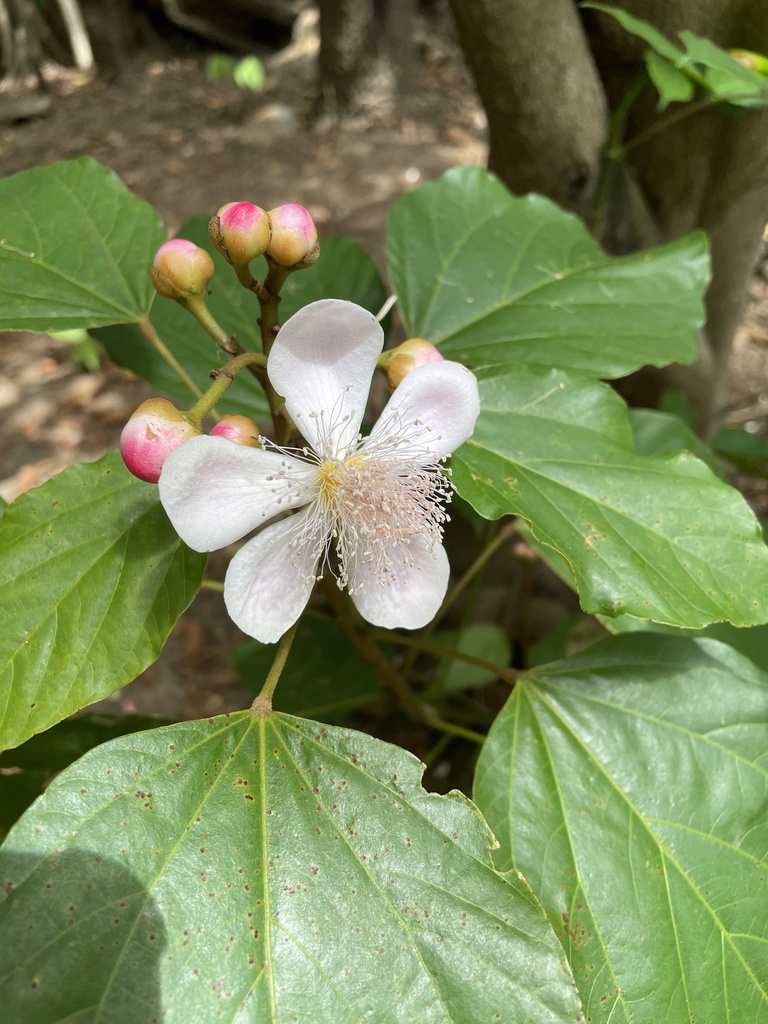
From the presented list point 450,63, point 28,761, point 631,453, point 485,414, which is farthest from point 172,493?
point 450,63

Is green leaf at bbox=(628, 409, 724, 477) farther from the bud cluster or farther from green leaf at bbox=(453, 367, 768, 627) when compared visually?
the bud cluster

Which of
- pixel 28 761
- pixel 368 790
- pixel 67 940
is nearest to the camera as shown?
pixel 67 940

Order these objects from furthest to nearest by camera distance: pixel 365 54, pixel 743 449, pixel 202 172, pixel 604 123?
pixel 202 172, pixel 365 54, pixel 743 449, pixel 604 123

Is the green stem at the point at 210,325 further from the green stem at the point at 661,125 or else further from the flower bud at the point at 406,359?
the green stem at the point at 661,125

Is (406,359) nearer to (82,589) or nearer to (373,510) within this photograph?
(373,510)

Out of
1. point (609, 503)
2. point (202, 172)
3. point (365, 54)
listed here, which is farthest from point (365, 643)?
point (365, 54)

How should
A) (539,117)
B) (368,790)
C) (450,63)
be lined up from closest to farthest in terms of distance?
(368,790)
(539,117)
(450,63)

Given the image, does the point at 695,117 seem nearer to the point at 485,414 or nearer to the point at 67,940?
the point at 485,414

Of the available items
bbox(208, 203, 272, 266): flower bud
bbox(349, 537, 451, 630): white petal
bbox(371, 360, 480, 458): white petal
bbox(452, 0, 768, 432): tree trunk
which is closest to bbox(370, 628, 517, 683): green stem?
bbox(349, 537, 451, 630): white petal
